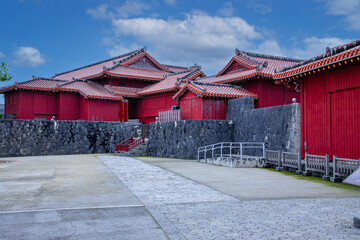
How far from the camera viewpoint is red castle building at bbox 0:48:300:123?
23672 millimetres

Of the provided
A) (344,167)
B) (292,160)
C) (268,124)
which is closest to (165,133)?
(268,124)

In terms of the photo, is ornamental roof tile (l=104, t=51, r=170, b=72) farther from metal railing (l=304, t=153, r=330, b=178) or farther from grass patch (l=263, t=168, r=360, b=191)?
grass patch (l=263, t=168, r=360, b=191)

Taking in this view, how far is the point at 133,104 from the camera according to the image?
34219mm

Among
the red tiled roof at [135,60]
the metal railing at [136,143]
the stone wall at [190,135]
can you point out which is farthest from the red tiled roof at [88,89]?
the stone wall at [190,135]

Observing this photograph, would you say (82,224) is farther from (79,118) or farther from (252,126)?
(79,118)

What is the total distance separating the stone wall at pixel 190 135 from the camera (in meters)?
22.3

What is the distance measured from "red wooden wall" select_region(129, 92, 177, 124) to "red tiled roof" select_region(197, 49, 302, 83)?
4.80 meters

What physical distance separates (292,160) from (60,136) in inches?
768

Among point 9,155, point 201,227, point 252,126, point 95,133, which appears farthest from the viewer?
point 95,133

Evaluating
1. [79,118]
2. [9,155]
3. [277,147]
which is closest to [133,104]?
[79,118]

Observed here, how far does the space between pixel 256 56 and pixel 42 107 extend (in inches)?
723

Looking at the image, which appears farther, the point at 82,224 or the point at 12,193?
the point at 12,193

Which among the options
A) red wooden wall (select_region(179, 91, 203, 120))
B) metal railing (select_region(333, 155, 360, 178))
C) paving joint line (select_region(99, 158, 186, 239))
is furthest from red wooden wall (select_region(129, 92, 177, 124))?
paving joint line (select_region(99, 158, 186, 239))

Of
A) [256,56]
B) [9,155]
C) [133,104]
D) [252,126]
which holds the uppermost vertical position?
[256,56]
